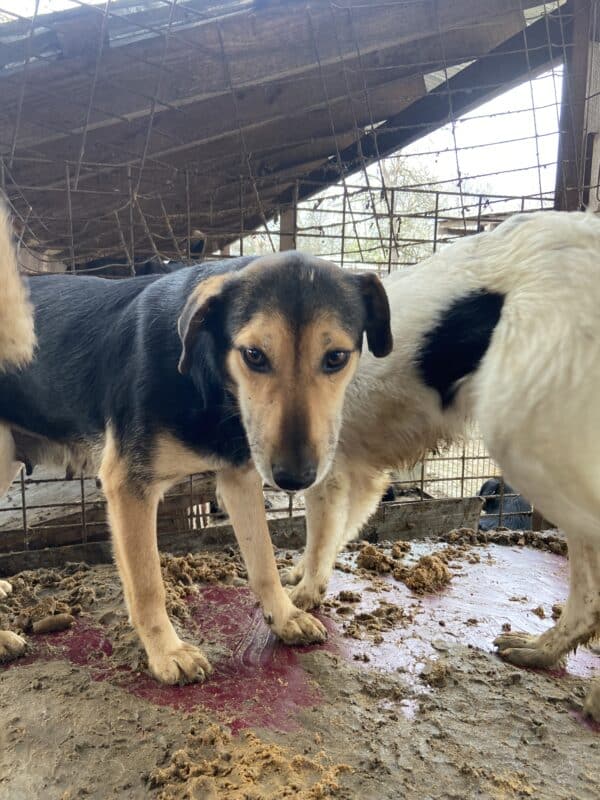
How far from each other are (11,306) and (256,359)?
2.80 feet

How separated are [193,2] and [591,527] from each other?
384cm

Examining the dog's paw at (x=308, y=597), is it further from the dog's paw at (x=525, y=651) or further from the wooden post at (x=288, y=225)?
the wooden post at (x=288, y=225)

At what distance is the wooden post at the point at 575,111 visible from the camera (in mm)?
3469

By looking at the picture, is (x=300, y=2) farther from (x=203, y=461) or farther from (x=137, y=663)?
(x=137, y=663)

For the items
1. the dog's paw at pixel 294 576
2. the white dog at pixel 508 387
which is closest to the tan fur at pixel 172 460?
the white dog at pixel 508 387

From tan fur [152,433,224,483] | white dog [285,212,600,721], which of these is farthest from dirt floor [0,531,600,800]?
tan fur [152,433,224,483]

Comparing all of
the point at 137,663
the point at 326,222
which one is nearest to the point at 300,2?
the point at 326,222

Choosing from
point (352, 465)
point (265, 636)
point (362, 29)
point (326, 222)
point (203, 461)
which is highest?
point (362, 29)

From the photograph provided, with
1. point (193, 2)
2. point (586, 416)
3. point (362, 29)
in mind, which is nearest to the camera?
point (586, 416)

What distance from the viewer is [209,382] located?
1939 millimetres

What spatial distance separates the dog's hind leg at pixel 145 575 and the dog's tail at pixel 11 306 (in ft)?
1.68

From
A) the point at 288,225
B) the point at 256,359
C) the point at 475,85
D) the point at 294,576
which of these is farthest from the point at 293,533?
the point at 475,85

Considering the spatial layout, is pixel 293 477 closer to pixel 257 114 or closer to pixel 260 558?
pixel 260 558

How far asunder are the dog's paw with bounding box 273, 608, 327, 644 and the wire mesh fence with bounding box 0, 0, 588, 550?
119cm
